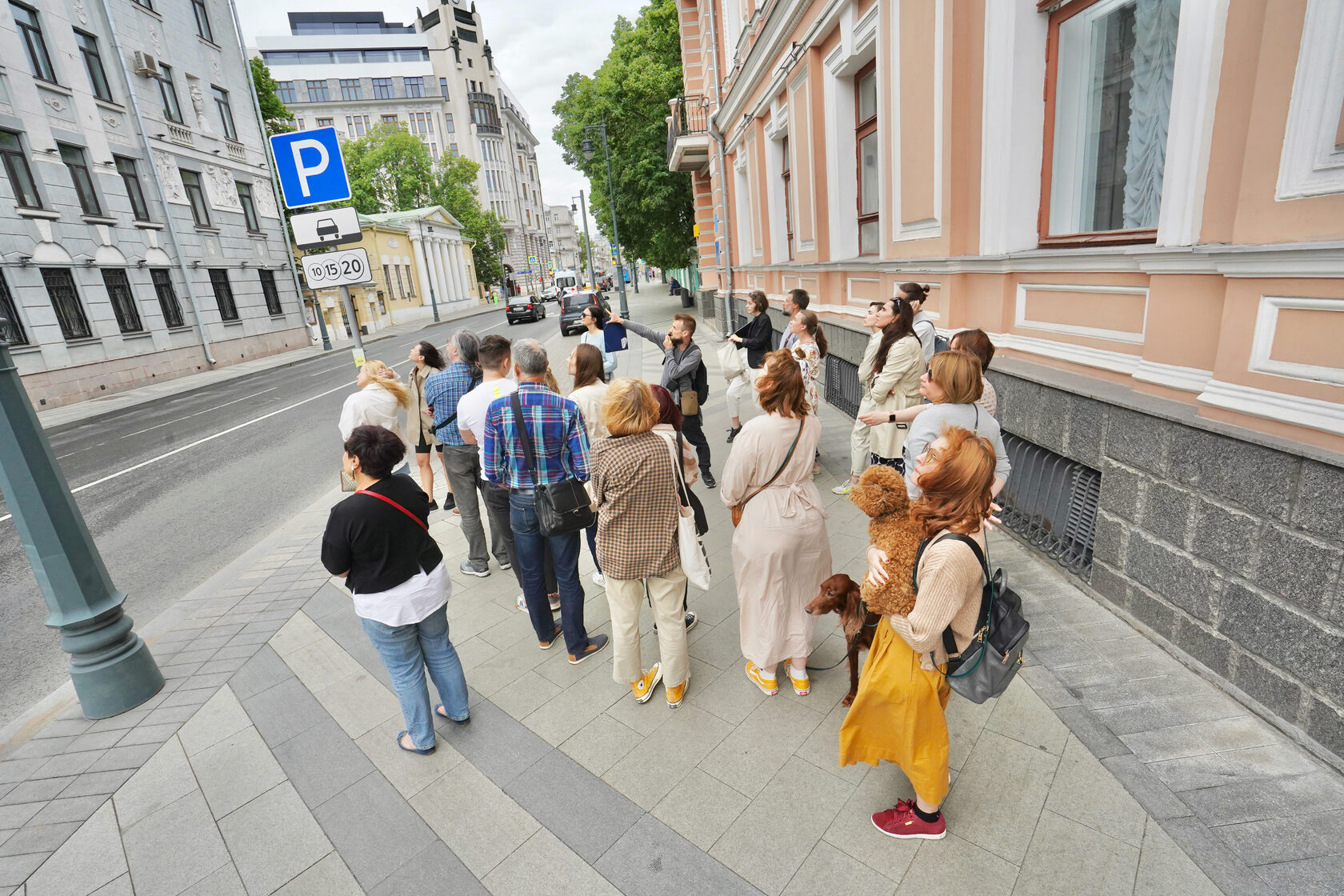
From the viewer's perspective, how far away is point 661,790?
2.94m

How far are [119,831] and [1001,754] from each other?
4125mm

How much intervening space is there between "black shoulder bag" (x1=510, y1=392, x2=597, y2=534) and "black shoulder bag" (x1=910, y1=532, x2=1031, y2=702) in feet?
6.39

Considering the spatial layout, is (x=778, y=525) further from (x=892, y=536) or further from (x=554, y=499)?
(x=554, y=499)

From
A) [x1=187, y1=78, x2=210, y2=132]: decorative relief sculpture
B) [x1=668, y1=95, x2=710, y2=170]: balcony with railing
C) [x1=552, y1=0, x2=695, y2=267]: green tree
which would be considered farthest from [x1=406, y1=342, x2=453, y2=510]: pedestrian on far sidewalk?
[x1=187, y1=78, x2=210, y2=132]: decorative relief sculpture

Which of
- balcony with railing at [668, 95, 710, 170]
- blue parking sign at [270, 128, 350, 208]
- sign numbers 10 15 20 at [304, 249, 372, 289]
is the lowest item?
sign numbers 10 15 20 at [304, 249, 372, 289]

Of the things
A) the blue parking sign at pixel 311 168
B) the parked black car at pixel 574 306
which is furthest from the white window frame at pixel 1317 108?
the parked black car at pixel 574 306

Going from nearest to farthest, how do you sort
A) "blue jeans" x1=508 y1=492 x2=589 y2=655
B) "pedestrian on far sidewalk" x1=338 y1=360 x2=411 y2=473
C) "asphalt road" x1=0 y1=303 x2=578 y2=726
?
1. "blue jeans" x1=508 y1=492 x2=589 y2=655
2. "pedestrian on far sidewalk" x1=338 y1=360 x2=411 y2=473
3. "asphalt road" x1=0 y1=303 x2=578 y2=726

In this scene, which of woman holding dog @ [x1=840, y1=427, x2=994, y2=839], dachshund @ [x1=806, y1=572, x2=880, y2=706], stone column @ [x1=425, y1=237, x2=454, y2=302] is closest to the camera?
woman holding dog @ [x1=840, y1=427, x2=994, y2=839]

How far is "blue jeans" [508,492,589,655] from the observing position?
376cm

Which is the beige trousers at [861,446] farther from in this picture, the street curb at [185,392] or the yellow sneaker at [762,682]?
the street curb at [185,392]

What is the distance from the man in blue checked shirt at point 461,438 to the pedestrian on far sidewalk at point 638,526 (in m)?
2.02

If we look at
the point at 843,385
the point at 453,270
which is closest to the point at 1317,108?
the point at 843,385

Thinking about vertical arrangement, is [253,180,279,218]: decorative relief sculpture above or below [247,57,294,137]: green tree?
below

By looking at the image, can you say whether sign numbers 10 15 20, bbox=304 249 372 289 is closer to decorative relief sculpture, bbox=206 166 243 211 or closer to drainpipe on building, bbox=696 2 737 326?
drainpipe on building, bbox=696 2 737 326
